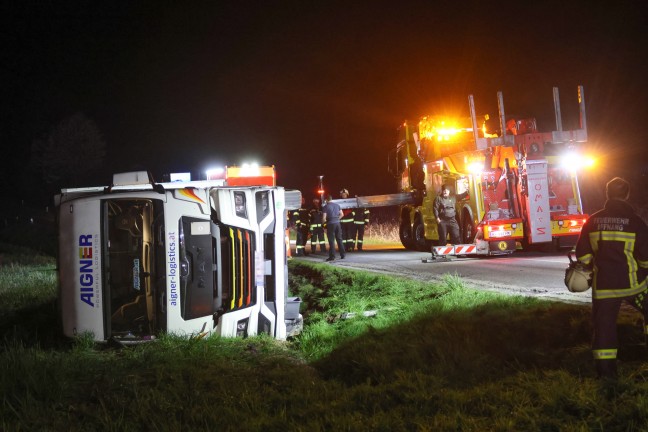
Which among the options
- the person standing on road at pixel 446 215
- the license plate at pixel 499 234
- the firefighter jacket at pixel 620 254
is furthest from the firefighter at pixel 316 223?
the firefighter jacket at pixel 620 254

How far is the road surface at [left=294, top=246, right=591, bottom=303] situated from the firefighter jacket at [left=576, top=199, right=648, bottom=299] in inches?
116

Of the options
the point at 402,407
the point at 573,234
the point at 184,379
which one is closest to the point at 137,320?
the point at 184,379

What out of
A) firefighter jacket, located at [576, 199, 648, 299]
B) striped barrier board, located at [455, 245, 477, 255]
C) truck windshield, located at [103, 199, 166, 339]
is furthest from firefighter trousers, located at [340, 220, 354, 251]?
firefighter jacket, located at [576, 199, 648, 299]

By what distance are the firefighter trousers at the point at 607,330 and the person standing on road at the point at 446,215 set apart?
10304mm

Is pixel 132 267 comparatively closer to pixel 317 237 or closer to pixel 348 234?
pixel 348 234

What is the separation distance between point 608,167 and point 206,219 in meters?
27.7

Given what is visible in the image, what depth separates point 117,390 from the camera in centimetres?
504

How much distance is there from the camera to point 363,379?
5.57 m

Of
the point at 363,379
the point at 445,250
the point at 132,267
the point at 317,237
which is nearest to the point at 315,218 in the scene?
the point at 317,237

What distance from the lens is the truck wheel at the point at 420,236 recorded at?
1791 centimetres

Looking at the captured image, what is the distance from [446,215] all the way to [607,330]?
34.4ft

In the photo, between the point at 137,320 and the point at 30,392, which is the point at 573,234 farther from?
the point at 30,392

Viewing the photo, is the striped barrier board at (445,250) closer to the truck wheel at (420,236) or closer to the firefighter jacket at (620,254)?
the truck wheel at (420,236)

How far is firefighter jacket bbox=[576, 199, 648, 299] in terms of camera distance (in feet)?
15.2
